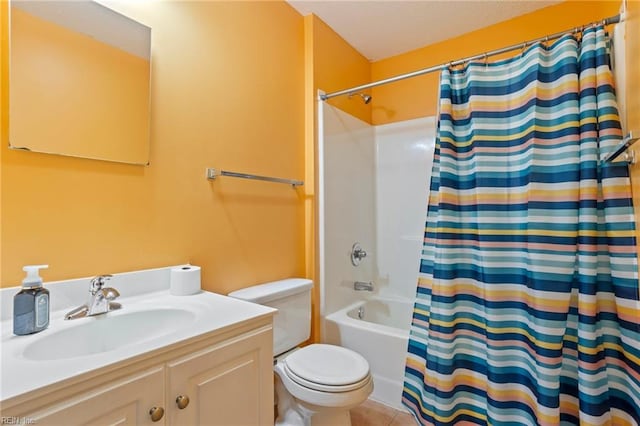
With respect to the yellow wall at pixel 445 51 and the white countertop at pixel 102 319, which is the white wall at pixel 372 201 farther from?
the white countertop at pixel 102 319

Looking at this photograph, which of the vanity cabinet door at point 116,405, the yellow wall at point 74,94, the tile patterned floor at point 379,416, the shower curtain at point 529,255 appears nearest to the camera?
the vanity cabinet door at point 116,405

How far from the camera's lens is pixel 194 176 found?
1.39 m

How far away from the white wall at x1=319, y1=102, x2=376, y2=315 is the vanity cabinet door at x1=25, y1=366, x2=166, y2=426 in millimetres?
1359

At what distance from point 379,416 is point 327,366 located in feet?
2.11

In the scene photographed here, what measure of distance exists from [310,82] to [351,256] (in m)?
1.27

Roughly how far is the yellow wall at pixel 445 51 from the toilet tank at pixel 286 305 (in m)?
1.73

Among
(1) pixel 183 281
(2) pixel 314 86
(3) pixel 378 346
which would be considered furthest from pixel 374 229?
(1) pixel 183 281

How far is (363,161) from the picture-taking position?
2.57 m

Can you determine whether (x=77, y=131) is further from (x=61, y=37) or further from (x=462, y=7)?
(x=462, y=7)

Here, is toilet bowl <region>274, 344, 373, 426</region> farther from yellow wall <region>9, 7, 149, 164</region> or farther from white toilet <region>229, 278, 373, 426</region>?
yellow wall <region>9, 7, 149, 164</region>

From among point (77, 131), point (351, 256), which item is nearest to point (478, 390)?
point (351, 256)

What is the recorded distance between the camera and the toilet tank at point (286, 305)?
1506mm

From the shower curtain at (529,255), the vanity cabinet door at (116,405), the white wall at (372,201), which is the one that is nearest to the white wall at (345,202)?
the white wall at (372,201)

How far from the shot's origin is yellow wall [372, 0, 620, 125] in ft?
6.48
